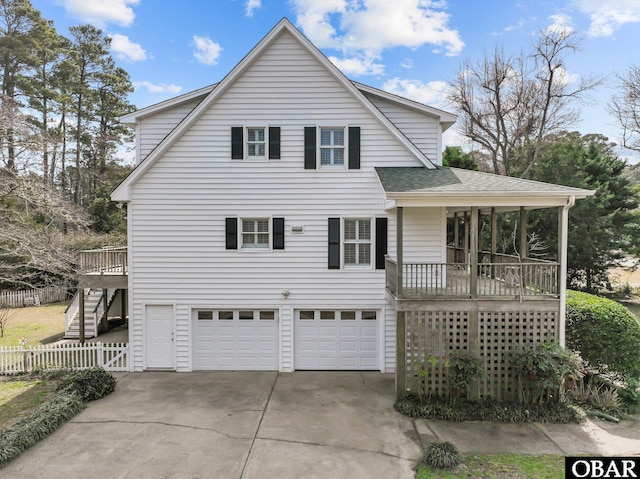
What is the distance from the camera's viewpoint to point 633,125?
24.0 m

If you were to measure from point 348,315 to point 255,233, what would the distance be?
3888 mm

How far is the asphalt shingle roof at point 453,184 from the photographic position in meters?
8.53

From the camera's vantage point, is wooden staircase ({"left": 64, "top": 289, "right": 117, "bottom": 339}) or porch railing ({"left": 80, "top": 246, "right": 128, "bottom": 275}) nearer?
porch railing ({"left": 80, "top": 246, "right": 128, "bottom": 275})

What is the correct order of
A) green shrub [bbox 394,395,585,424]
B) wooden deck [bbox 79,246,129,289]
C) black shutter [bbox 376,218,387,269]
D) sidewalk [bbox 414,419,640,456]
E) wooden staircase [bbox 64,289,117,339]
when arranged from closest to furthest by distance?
1. sidewalk [bbox 414,419,640,456]
2. green shrub [bbox 394,395,585,424]
3. black shutter [bbox 376,218,387,269]
4. wooden deck [bbox 79,246,129,289]
5. wooden staircase [bbox 64,289,117,339]

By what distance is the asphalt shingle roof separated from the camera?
Answer: 853 cm

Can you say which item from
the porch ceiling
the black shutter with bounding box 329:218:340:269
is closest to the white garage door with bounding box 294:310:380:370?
the black shutter with bounding box 329:218:340:269

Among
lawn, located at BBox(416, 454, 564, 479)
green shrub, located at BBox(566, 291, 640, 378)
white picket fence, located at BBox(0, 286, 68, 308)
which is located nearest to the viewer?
lawn, located at BBox(416, 454, 564, 479)

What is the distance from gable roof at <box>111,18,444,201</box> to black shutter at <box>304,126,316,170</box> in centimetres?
166

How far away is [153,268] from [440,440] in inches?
361

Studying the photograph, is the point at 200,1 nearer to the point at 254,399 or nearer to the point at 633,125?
the point at 254,399

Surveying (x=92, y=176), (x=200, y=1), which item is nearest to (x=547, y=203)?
(x=200, y=1)

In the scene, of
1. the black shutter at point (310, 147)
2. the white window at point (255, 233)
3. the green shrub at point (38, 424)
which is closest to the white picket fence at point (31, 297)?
the green shrub at point (38, 424)

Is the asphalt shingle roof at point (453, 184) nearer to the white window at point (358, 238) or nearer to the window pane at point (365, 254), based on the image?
the white window at point (358, 238)

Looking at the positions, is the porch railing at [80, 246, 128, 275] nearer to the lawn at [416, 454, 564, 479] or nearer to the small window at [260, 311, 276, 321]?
the small window at [260, 311, 276, 321]
